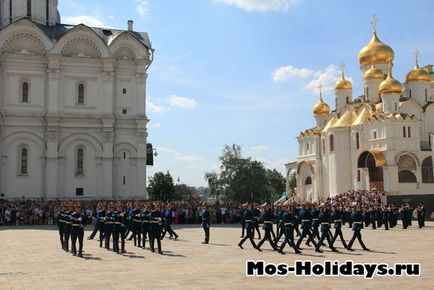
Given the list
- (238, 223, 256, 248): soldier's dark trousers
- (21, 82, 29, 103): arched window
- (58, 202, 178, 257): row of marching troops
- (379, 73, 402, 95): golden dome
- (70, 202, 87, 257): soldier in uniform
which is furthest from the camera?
(379, 73, 402, 95): golden dome

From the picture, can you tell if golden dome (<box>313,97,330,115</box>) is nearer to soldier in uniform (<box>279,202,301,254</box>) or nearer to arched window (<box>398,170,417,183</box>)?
arched window (<box>398,170,417,183</box>)

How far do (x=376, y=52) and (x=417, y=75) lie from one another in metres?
4.78

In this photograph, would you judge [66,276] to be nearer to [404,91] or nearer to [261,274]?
[261,274]

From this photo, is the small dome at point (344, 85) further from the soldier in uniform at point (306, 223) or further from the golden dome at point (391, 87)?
the soldier in uniform at point (306, 223)

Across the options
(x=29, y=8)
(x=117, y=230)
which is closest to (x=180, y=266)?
(x=117, y=230)

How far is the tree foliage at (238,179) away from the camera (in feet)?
222

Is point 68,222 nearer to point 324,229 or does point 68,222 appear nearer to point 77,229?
point 77,229

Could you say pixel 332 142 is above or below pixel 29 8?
below

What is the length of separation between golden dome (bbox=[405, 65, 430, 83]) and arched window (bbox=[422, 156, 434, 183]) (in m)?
9.64

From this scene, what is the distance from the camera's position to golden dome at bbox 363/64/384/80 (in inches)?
2219

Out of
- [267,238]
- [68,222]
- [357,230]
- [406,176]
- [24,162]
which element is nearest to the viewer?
[68,222]

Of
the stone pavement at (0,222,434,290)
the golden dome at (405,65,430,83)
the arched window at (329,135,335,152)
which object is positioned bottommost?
the stone pavement at (0,222,434,290)

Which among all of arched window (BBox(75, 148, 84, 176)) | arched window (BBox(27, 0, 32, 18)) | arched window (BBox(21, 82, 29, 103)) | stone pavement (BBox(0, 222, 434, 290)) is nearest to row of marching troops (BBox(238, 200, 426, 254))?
stone pavement (BBox(0, 222, 434, 290))

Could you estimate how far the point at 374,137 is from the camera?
50.7 meters
